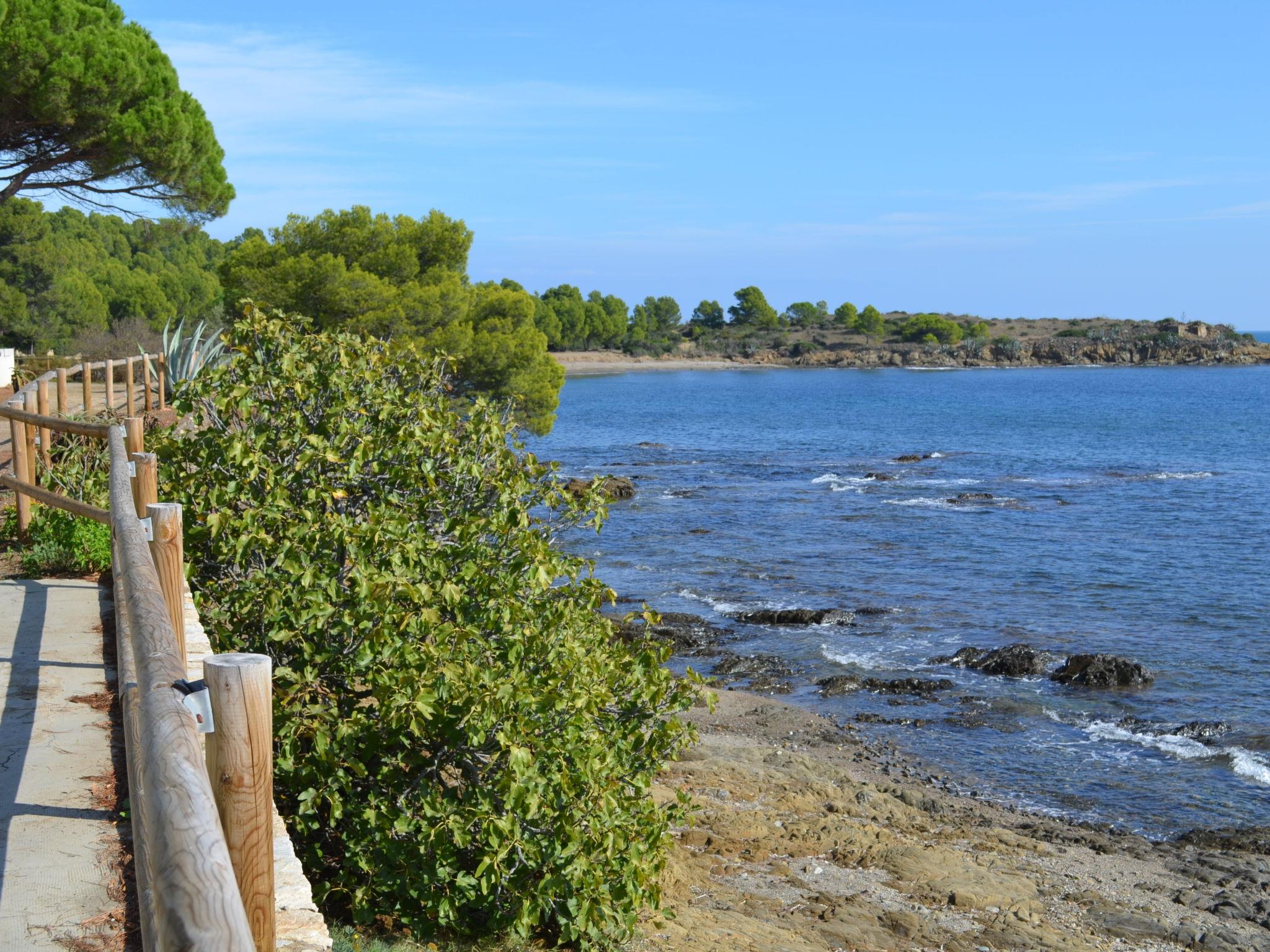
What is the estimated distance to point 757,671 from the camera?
19.0m

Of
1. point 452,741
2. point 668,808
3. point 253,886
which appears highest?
point 253,886

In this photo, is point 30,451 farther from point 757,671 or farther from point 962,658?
point 962,658

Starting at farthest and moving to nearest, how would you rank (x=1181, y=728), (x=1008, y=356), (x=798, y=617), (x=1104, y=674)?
(x=1008, y=356), (x=798, y=617), (x=1104, y=674), (x=1181, y=728)

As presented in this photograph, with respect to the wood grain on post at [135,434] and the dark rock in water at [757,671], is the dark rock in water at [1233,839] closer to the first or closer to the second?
the dark rock in water at [757,671]

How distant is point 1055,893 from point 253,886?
980 centimetres

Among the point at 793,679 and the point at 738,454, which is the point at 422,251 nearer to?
the point at 793,679

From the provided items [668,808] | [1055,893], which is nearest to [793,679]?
[1055,893]

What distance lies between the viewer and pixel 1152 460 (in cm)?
5447

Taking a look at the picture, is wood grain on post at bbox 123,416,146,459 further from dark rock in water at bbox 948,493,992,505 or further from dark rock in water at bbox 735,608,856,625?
dark rock in water at bbox 948,493,992,505

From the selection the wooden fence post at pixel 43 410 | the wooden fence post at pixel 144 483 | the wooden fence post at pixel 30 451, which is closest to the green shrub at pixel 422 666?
the wooden fence post at pixel 144 483

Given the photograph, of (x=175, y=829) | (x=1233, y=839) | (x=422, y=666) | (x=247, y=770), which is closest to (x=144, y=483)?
(x=422, y=666)

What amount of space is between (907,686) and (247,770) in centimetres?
1635

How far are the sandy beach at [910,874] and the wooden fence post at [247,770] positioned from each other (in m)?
5.69

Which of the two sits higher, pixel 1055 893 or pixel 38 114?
pixel 38 114
